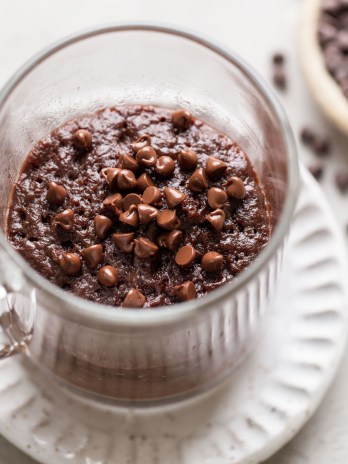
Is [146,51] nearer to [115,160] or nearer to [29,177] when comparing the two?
[115,160]

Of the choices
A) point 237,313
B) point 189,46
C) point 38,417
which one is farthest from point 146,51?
point 38,417

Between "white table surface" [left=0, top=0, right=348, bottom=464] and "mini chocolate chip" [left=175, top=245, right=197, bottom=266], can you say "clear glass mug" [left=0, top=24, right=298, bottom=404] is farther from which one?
"white table surface" [left=0, top=0, right=348, bottom=464]

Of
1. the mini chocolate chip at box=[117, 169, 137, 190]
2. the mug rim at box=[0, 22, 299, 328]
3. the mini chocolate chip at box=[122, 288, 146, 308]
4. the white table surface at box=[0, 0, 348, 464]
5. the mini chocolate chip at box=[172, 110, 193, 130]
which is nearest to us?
the mug rim at box=[0, 22, 299, 328]

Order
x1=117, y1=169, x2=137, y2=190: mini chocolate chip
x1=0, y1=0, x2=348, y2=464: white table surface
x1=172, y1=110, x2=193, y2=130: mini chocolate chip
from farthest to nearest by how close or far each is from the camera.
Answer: x1=0, y1=0, x2=348, y2=464: white table surface
x1=172, y1=110, x2=193, y2=130: mini chocolate chip
x1=117, y1=169, x2=137, y2=190: mini chocolate chip

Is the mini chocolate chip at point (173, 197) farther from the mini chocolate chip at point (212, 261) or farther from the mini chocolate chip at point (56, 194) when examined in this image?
the mini chocolate chip at point (56, 194)

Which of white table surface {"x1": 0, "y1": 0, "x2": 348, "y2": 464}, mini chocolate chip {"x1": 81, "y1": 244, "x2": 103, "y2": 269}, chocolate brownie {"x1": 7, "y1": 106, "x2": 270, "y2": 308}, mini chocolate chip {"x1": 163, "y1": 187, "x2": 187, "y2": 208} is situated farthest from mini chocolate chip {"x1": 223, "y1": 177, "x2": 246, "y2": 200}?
white table surface {"x1": 0, "y1": 0, "x2": 348, "y2": 464}

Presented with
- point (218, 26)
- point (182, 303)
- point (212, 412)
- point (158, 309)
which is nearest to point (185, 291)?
point (182, 303)
